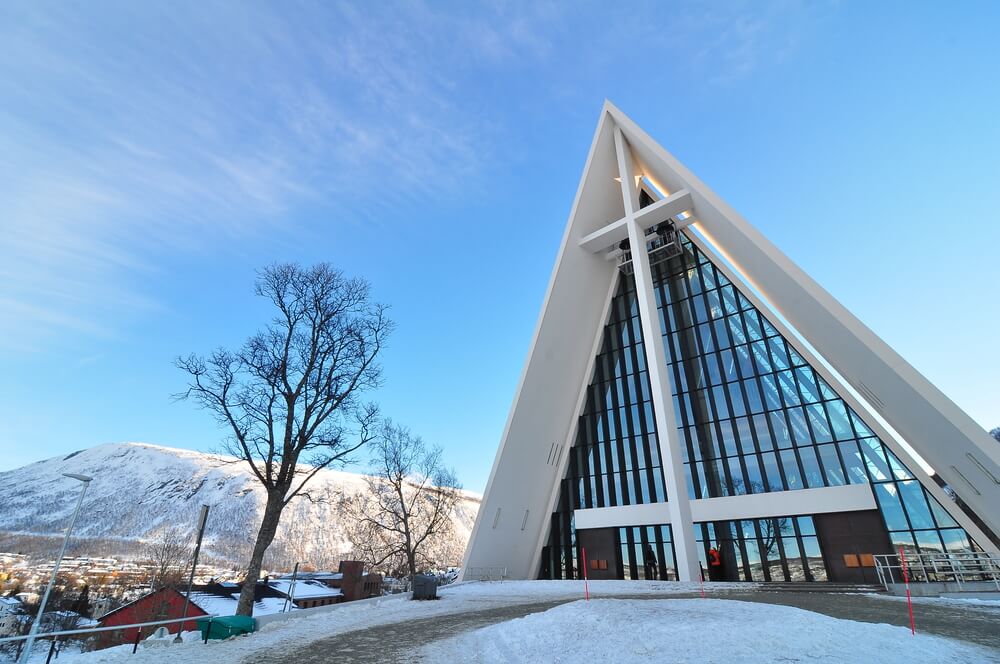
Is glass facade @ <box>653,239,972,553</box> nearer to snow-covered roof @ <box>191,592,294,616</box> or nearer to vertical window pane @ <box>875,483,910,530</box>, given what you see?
vertical window pane @ <box>875,483,910,530</box>

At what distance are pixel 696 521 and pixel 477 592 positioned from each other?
12459 millimetres

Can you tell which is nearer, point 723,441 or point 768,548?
point 768,548

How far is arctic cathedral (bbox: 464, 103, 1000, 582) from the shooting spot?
1795 cm

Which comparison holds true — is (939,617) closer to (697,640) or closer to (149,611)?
(697,640)

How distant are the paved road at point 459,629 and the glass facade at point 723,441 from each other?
9.94 m

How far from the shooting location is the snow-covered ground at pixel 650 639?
17.3 ft

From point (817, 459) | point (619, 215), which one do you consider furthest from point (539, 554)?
point (619, 215)

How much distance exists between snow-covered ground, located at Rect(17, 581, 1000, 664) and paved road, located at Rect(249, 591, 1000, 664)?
18.3 inches

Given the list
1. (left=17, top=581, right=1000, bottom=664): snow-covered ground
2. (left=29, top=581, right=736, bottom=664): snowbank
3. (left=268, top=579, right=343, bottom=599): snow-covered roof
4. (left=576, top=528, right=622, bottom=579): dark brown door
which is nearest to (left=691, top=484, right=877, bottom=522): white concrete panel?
(left=576, top=528, right=622, bottom=579): dark brown door

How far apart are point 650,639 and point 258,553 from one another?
33.4 ft

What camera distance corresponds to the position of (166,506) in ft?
465

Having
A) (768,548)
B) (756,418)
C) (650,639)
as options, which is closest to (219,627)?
(650,639)

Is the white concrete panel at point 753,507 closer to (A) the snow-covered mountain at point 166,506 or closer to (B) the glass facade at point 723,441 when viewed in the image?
(B) the glass facade at point 723,441

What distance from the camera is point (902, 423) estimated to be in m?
17.4
